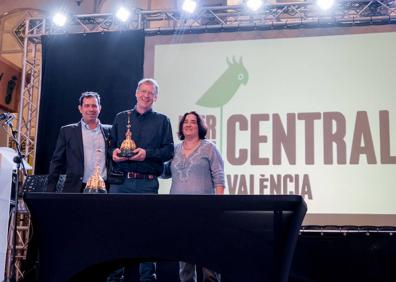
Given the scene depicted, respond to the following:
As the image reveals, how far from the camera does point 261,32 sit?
176 inches

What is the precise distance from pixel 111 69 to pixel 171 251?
362cm

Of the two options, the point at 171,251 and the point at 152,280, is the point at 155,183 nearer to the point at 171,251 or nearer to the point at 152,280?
the point at 152,280

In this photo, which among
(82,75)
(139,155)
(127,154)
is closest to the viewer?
(127,154)

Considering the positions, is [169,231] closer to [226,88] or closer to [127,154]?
[127,154]

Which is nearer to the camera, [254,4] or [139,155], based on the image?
[139,155]

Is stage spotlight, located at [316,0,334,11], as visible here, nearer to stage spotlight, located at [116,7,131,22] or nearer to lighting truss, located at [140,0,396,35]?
lighting truss, located at [140,0,396,35]

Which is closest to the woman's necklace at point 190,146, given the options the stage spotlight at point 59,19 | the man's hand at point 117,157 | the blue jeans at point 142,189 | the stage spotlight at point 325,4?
the blue jeans at point 142,189

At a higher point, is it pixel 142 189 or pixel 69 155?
pixel 69 155

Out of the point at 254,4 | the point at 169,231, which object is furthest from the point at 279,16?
the point at 169,231

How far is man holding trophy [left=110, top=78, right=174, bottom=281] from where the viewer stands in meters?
2.87

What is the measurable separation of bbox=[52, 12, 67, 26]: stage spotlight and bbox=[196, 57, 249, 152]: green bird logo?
4.59 feet

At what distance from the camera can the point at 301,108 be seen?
4.29 m

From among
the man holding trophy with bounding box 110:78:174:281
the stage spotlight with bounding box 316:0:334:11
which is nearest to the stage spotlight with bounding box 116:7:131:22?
the stage spotlight with bounding box 316:0:334:11

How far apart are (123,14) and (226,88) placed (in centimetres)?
108
